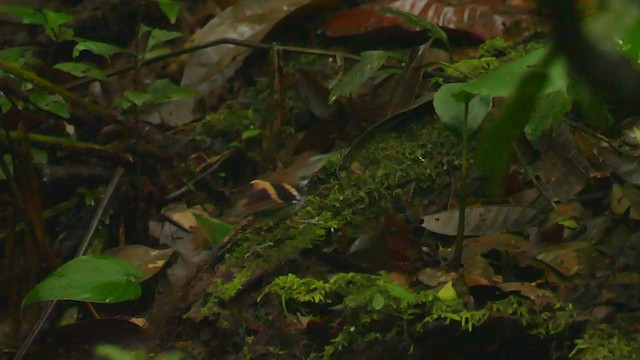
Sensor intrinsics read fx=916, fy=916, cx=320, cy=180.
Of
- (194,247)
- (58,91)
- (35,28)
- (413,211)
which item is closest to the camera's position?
(413,211)

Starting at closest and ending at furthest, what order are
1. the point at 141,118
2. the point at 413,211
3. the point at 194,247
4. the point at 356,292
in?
the point at 356,292 → the point at 413,211 → the point at 194,247 → the point at 141,118

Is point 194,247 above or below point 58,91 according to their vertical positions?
below

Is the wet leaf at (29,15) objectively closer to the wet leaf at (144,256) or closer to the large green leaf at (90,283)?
the wet leaf at (144,256)

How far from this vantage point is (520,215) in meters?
1.93

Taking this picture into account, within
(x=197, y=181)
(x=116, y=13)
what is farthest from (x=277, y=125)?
(x=116, y=13)

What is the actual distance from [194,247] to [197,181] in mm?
362

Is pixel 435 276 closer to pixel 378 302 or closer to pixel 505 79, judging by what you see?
pixel 378 302

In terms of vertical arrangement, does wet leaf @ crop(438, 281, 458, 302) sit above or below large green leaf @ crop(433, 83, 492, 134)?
below

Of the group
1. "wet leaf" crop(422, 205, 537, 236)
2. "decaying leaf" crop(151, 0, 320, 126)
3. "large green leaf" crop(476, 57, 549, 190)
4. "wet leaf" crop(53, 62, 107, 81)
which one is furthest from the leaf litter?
"large green leaf" crop(476, 57, 549, 190)

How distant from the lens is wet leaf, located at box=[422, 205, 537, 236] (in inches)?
75.5

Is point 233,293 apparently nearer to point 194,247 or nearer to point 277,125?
point 194,247

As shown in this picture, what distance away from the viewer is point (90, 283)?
5.84ft

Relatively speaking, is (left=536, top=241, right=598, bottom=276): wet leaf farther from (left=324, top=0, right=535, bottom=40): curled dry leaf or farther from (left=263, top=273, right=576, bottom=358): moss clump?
(left=324, top=0, right=535, bottom=40): curled dry leaf

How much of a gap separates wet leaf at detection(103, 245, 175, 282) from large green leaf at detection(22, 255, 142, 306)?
0.31 meters
